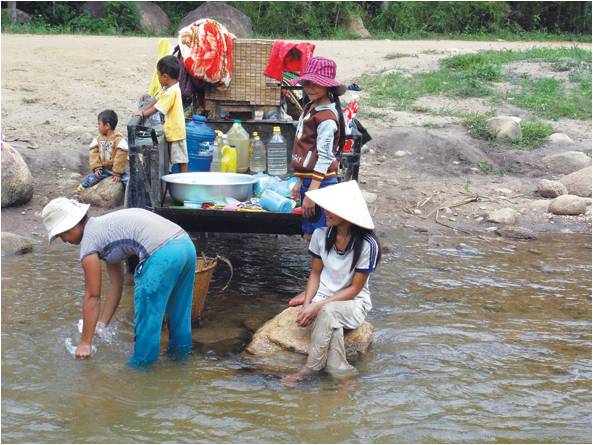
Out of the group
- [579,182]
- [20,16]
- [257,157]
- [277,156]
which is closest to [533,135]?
[579,182]

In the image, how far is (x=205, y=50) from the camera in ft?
24.7

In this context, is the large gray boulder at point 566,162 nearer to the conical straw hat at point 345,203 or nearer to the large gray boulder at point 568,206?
the large gray boulder at point 568,206

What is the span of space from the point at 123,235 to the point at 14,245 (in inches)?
127

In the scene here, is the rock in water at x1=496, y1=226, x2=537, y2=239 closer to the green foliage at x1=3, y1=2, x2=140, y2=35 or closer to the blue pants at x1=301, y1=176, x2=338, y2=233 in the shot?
the blue pants at x1=301, y1=176, x2=338, y2=233

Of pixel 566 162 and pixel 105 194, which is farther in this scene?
pixel 566 162

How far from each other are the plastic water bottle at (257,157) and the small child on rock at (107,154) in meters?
1.78

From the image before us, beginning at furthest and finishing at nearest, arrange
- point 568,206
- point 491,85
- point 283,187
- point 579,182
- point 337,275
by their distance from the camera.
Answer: point 491,85, point 579,182, point 568,206, point 283,187, point 337,275

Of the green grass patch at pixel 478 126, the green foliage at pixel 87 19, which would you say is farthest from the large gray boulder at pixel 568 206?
the green foliage at pixel 87 19

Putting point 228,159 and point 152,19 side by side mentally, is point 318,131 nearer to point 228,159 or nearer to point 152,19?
point 228,159

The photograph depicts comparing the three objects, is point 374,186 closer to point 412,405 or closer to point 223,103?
point 223,103

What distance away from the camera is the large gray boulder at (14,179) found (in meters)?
8.33

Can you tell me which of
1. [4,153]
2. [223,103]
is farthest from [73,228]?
[4,153]

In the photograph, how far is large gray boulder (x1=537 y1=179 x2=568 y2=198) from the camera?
9.64 metres

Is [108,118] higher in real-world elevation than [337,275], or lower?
higher
